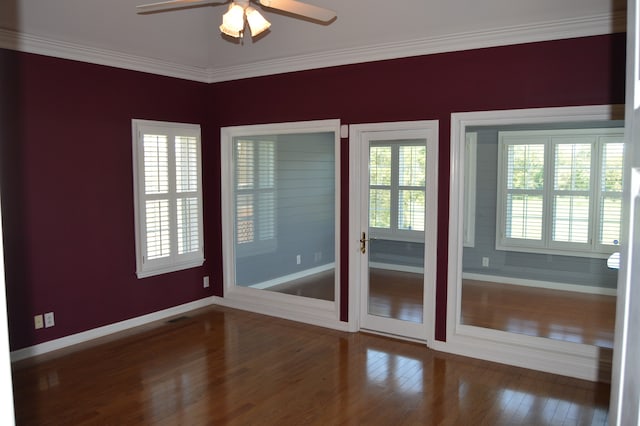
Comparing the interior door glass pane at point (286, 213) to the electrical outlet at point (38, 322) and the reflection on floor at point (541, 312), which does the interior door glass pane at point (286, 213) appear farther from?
the electrical outlet at point (38, 322)

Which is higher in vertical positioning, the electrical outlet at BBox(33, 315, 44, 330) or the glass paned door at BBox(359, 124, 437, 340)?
the glass paned door at BBox(359, 124, 437, 340)

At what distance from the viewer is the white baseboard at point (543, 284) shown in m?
3.90

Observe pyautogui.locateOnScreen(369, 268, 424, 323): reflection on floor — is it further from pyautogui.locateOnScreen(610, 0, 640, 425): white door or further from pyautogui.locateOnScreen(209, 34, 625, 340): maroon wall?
pyautogui.locateOnScreen(610, 0, 640, 425): white door

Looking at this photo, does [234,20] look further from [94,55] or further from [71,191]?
[71,191]

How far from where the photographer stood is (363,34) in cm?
436

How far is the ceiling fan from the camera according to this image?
2846 mm

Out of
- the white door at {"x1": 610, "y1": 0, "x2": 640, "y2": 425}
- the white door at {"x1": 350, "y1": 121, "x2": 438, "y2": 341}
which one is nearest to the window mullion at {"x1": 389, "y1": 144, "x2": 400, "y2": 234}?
the white door at {"x1": 350, "y1": 121, "x2": 438, "y2": 341}

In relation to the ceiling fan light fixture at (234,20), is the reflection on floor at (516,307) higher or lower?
lower

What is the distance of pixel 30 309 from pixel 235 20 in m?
3.16

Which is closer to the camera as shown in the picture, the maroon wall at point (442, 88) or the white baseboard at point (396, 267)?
the maroon wall at point (442, 88)

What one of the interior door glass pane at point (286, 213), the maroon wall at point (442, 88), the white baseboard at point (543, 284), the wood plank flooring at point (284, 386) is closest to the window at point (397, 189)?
the maroon wall at point (442, 88)

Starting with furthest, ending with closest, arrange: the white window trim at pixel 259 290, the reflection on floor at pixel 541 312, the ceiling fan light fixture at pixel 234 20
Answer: the white window trim at pixel 259 290, the reflection on floor at pixel 541 312, the ceiling fan light fixture at pixel 234 20

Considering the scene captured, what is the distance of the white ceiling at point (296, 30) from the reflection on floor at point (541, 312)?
209cm

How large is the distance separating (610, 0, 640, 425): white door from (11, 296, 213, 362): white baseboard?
15.2ft
